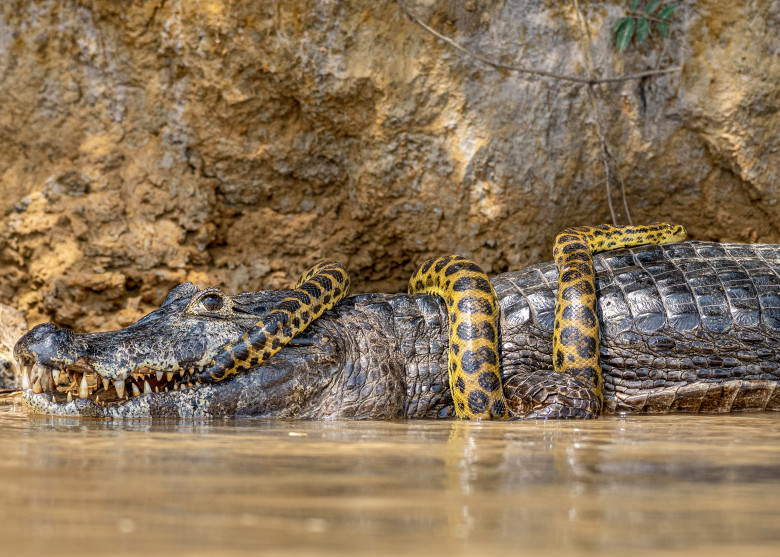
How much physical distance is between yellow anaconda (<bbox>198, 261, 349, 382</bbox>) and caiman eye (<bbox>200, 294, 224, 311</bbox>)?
0.05 ft

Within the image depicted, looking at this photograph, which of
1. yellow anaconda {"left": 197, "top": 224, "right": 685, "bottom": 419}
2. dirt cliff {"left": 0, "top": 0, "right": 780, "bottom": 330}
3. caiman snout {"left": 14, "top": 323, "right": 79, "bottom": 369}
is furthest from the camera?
dirt cliff {"left": 0, "top": 0, "right": 780, "bottom": 330}

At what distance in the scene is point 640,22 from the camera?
539 cm

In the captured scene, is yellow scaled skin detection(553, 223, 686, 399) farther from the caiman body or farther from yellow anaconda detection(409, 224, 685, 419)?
the caiman body

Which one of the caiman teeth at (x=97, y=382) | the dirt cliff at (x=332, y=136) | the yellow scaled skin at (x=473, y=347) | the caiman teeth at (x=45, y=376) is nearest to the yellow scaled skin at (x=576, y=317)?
the yellow scaled skin at (x=473, y=347)

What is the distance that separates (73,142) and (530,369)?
3.60 metres

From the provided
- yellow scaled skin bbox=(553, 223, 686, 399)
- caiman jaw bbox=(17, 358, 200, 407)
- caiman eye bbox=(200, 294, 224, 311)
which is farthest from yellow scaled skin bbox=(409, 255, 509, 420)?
caiman jaw bbox=(17, 358, 200, 407)

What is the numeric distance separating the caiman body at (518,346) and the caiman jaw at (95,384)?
28 millimetres

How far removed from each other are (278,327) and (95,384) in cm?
95

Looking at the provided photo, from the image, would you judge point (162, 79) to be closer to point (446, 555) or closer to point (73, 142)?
point (73, 142)

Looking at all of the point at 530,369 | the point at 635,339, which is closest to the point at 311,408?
the point at 530,369

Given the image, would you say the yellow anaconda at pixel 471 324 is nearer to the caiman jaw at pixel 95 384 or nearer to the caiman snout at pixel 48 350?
the caiman jaw at pixel 95 384

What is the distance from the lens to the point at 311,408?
4066mm

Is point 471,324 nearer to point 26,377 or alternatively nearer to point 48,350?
point 48,350

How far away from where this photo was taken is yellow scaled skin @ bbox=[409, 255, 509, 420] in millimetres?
4086
